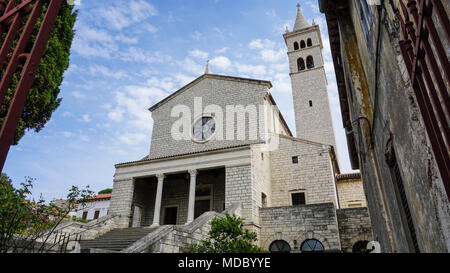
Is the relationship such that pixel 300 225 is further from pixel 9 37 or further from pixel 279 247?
pixel 9 37

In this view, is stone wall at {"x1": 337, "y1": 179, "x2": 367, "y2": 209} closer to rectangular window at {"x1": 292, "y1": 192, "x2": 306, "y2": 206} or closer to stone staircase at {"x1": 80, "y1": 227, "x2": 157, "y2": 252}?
rectangular window at {"x1": 292, "y1": 192, "x2": 306, "y2": 206}

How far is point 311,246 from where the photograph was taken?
13.0 m

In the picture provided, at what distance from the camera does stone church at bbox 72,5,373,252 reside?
1309 centimetres

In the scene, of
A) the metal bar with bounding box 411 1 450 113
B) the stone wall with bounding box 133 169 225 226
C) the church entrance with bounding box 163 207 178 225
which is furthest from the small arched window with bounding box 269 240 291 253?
the metal bar with bounding box 411 1 450 113

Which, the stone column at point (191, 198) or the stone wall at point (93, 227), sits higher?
the stone column at point (191, 198)

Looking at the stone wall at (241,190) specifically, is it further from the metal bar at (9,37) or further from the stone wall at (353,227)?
the metal bar at (9,37)

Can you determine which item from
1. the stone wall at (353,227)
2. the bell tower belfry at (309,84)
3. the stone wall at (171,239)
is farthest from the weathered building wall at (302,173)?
the bell tower belfry at (309,84)

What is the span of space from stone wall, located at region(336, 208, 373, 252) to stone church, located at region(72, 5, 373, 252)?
44mm

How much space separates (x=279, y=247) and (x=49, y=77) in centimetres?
1247

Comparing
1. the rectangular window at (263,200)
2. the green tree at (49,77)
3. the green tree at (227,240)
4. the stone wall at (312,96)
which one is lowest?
the green tree at (227,240)

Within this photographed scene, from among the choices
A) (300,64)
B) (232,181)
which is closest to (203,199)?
(232,181)

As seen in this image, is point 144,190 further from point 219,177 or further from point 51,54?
point 51,54

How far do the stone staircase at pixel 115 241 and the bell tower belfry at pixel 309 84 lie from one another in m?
18.4

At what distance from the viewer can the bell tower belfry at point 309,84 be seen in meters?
26.4
